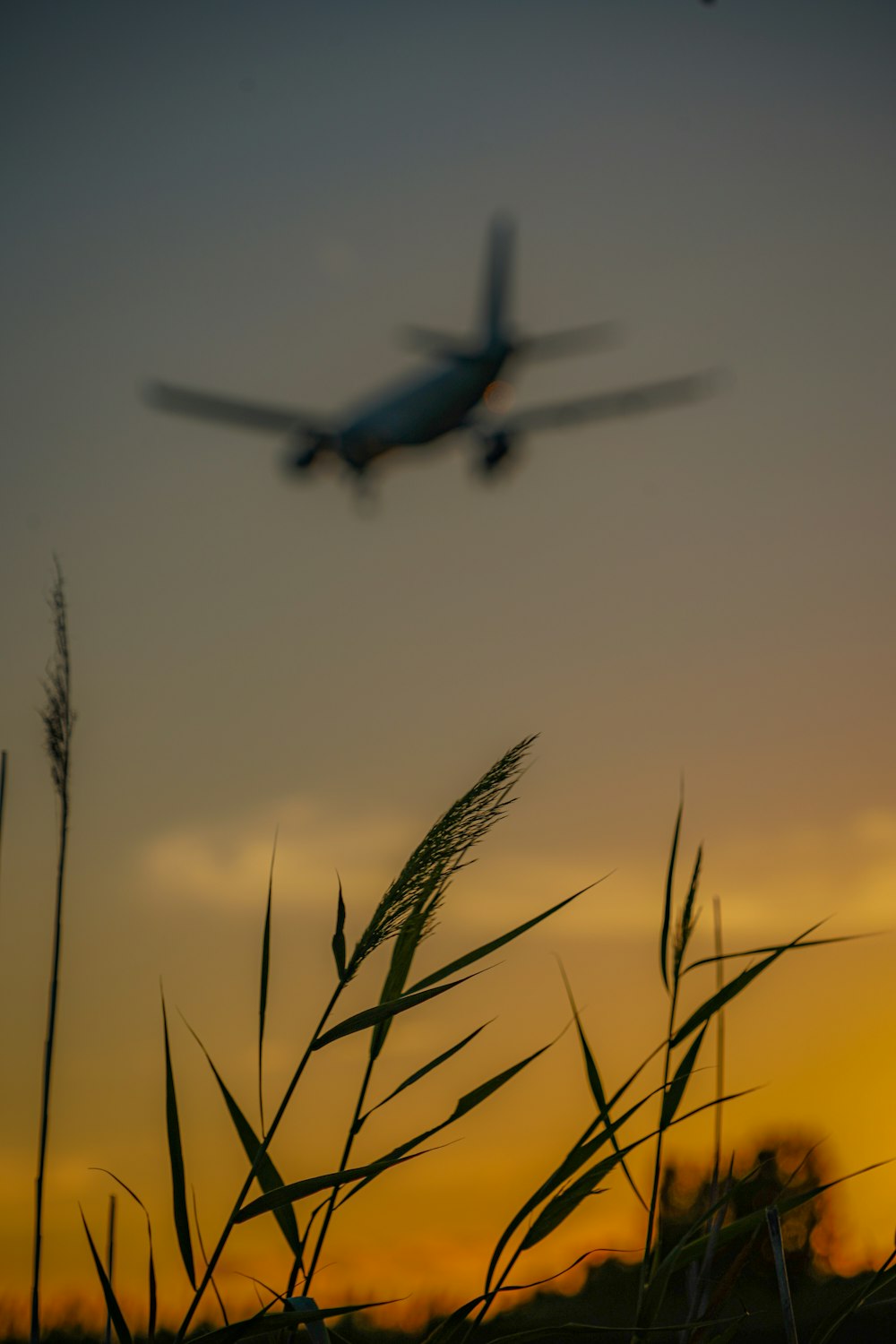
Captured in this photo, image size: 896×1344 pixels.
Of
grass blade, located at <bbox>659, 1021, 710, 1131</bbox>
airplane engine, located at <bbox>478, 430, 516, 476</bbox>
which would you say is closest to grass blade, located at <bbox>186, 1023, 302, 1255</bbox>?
grass blade, located at <bbox>659, 1021, 710, 1131</bbox>

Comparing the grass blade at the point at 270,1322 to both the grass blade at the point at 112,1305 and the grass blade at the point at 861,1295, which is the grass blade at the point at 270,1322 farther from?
the grass blade at the point at 861,1295

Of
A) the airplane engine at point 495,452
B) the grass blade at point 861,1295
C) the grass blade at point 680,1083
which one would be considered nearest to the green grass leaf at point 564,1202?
the grass blade at point 680,1083

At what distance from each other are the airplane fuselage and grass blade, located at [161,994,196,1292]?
27040mm

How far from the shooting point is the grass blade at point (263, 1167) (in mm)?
2238

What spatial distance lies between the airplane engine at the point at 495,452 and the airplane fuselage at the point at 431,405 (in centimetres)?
114

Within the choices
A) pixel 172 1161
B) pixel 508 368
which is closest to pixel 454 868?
pixel 172 1161

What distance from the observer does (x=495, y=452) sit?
28.0 m

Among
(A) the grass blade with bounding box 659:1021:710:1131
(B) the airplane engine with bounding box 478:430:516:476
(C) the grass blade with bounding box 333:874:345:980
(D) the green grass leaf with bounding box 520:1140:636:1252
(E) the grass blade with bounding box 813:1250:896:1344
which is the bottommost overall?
(E) the grass blade with bounding box 813:1250:896:1344

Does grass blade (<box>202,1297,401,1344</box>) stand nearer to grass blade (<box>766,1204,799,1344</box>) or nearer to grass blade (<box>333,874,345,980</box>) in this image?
grass blade (<box>333,874,345,980</box>)

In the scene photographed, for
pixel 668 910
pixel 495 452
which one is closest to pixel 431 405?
pixel 495 452

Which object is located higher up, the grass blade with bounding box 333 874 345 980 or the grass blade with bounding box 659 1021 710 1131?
the grass blade with bounding box 333 874 345 980

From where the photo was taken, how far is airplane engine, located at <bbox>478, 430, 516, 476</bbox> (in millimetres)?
27875

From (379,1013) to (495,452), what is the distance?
86.7ft

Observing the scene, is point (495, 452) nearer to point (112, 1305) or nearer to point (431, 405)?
point (431, 405)
